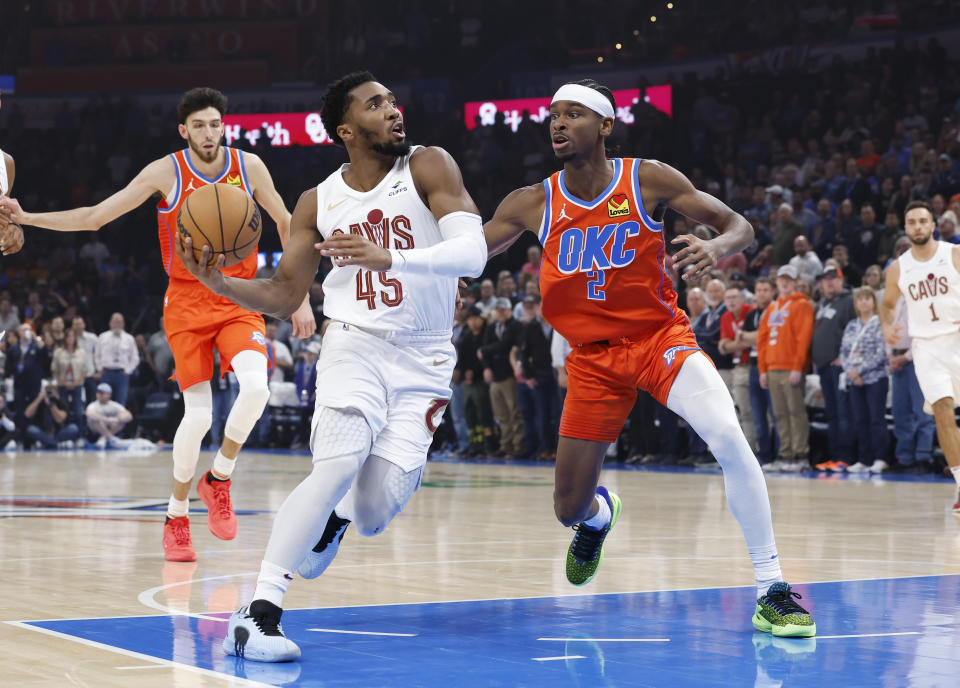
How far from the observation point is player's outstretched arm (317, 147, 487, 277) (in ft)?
14.0

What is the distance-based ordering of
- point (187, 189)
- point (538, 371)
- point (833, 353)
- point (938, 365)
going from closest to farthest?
1. point (187, 189)
2. point (938, 365)
3. point (833, 353)
4. point (538, 371)

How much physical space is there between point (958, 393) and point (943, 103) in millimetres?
10880

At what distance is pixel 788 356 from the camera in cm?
1413

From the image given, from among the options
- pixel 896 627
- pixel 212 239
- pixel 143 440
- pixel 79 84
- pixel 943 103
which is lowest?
pixel 143 440

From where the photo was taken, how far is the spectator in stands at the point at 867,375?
44.4ft

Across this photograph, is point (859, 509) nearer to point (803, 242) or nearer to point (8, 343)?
point (803, 242)

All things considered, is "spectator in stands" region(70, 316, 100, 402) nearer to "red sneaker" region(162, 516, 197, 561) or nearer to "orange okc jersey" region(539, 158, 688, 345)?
"red sneaker" region(162, 516, 197, 561)

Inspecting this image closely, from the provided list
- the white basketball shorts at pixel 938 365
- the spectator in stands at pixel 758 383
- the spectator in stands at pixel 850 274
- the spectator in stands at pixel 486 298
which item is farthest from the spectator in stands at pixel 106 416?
the white basketball shorts at pixel 938 365

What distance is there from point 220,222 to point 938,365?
6.68 meters

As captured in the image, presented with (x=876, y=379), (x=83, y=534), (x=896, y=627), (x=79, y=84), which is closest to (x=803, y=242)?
(x=876, y=379)

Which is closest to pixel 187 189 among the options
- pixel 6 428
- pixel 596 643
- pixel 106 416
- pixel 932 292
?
pixel 596 643

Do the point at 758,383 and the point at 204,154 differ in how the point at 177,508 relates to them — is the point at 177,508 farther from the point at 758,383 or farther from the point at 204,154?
the point at 758,383

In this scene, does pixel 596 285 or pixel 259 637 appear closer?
pixel 259 637

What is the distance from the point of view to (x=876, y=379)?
538 inches
